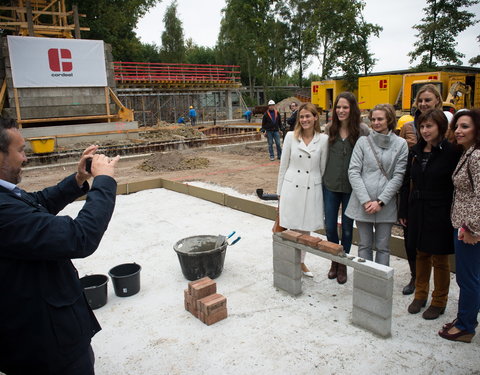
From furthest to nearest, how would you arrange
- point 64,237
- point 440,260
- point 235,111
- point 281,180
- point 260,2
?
point 260,2 < point 235,111 < point 281,180 < point 440,260 < point 64,237

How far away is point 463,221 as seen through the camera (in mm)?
2639

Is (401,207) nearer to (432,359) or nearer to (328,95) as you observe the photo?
(432,359)

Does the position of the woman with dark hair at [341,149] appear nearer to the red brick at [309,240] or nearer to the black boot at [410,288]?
the red brick at [309,240]

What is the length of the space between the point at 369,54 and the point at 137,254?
33877mm

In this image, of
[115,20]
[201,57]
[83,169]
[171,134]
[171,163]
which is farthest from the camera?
[201,57]

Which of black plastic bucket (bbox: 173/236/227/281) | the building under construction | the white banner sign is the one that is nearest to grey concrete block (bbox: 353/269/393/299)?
black plastic bucket (bbox: 173/236/227/281)

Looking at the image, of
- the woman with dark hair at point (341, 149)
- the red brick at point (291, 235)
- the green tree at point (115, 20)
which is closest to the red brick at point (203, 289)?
the red brick at point (291, 235)

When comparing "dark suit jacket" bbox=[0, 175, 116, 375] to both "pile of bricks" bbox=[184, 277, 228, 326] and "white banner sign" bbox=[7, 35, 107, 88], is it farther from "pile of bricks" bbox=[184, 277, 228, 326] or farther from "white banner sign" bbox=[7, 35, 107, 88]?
A: "white banner sign" bbox=[7, 35, 107, 88]

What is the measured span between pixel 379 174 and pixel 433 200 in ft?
1.77

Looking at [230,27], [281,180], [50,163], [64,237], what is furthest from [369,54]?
[64,237]

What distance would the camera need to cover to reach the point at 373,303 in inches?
117

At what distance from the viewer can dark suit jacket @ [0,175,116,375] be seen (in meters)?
1.52

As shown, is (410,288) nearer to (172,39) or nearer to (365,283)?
(365,283)

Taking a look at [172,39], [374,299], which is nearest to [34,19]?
[374,299]
